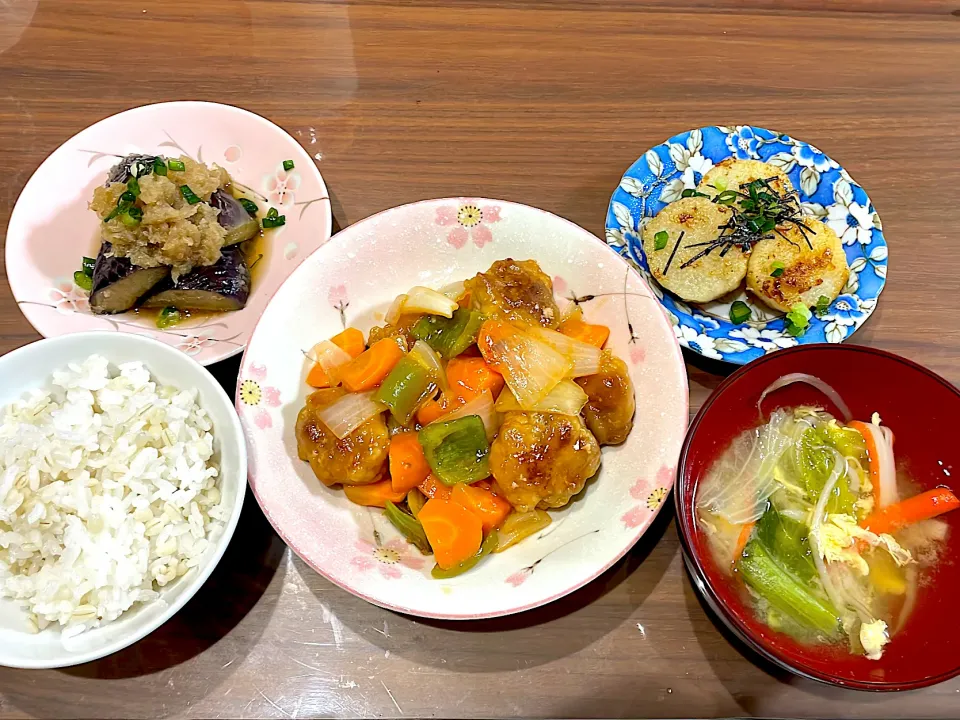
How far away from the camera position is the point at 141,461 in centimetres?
169

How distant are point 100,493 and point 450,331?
3.19 ft

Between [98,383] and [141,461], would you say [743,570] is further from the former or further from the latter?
[98,383]

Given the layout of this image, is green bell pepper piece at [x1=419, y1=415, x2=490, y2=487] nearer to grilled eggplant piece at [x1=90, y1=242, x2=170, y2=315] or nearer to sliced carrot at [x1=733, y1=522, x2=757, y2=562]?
sliced carrot at [x1=733, y1=522, x2=757, y2=562]

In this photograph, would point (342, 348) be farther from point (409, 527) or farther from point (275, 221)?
point (275, 221)

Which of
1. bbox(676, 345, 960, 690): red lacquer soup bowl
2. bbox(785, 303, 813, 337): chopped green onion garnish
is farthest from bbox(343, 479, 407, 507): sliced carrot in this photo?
bbox(785, 303, 813, 337): chopped green onion garnish

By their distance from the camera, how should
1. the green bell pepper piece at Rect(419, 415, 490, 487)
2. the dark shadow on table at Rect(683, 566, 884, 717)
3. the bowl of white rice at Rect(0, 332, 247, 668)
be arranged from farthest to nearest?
the dark shadow on table at Rect(683, 566, 884, 717) → the green bell pepper piece at Rect(419, 415, 490, 487) → the bowl of white rice at Rect(0, 332, 247, 668)

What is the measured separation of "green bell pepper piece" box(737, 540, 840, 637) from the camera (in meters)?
1.56

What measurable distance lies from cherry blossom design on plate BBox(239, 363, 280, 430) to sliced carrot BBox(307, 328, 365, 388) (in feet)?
0.35

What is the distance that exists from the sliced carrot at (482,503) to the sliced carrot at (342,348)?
49 centimetres

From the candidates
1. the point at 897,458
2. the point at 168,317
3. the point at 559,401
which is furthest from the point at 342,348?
the point at 897,458

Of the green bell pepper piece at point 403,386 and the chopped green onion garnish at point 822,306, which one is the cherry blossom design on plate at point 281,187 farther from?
the chopped green onion garnish at point 822,306

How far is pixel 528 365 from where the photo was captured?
173cm

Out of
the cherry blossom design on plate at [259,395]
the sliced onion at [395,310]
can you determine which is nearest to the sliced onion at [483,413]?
the sliced onion at [395,310]

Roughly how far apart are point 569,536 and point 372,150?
1654 millimetres
